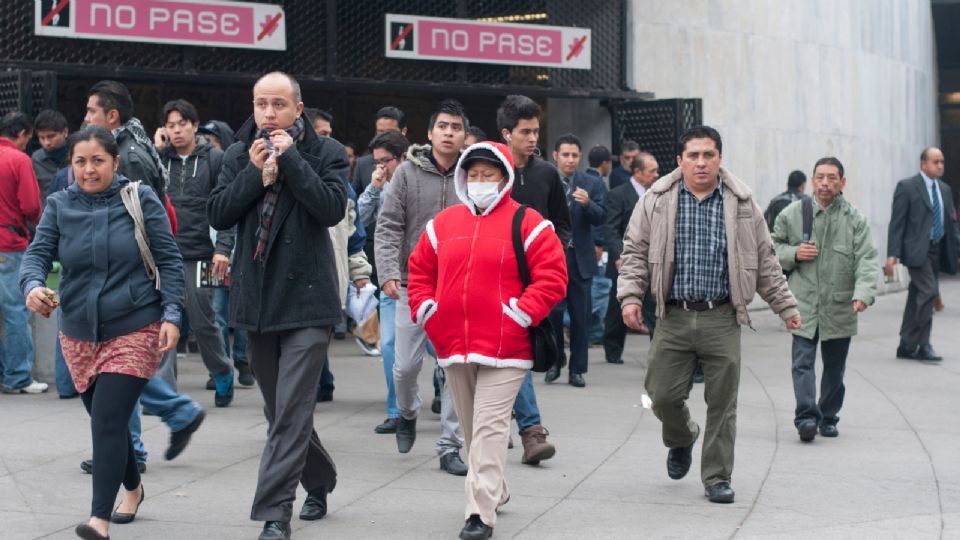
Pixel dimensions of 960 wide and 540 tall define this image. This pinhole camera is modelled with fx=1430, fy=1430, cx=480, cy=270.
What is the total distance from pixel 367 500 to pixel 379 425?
2037 mm

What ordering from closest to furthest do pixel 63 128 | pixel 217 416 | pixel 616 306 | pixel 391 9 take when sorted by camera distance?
pixel 217 416, pixel 63 128, pixel 616 306, pixel 391 9

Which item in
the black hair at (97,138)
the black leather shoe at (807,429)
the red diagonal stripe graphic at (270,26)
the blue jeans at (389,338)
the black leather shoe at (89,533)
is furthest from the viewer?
the red diagonal stripe graphic at (270,26)

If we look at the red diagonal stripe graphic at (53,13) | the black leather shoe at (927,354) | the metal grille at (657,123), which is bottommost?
the black leather shoe at (927,354)

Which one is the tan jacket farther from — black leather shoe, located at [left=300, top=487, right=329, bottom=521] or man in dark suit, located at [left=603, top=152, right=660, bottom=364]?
man in dark suit, located at [left=603, top=152, right=660, bottom=364]

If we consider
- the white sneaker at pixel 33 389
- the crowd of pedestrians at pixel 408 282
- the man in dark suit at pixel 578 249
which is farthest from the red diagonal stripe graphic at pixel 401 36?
the white sneaker at pixel 33 389

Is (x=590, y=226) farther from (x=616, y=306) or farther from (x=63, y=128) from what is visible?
(x=63, y=128)

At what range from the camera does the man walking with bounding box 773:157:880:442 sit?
867 cm

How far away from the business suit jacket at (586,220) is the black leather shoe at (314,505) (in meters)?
4.72

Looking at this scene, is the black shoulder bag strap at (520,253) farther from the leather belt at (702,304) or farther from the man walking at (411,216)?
the man walking at (411,216)

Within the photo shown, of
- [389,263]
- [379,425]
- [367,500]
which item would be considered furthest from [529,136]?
[367,500]

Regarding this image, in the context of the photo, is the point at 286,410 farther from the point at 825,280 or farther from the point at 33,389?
the point at 33,389

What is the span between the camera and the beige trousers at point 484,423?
233 inches

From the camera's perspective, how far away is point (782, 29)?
17672 millimetres

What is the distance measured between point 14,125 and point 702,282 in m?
5.72
